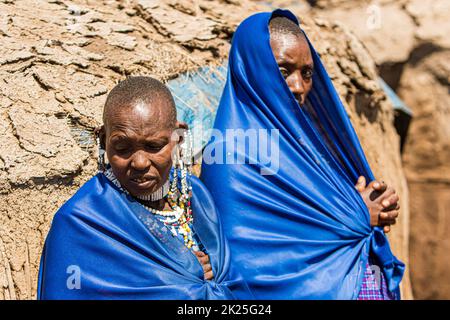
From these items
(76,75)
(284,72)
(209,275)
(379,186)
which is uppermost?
(284,72)

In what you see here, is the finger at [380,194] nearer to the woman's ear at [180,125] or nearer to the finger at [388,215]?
the finger at [388,215]

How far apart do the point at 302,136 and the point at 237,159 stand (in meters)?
0.35

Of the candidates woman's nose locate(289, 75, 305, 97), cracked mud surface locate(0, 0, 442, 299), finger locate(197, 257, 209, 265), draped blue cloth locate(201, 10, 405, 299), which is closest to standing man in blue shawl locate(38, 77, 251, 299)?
finger locate(197, 257, 209, 265)

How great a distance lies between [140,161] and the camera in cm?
258

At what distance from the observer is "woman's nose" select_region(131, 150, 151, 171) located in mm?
2580

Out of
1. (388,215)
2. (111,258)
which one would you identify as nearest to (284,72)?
(388,215)

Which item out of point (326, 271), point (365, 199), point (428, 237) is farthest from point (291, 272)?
point (428, 237)

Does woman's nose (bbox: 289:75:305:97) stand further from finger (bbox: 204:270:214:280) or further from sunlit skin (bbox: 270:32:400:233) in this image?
finger (bbox: 204:270:214:280)

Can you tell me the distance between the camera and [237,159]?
10.2 ft

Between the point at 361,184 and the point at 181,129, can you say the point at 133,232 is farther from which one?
the point at 361,184

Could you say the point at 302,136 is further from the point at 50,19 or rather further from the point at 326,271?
the point at 50,19

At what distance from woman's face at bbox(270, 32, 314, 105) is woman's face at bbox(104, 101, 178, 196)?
32.1 inches

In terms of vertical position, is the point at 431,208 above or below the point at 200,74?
below

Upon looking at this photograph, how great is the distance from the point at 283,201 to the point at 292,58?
27.4 inches
